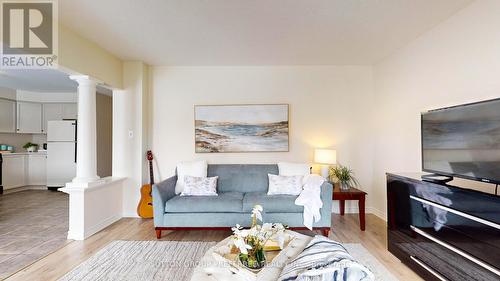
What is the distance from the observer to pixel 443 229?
199 centimetres

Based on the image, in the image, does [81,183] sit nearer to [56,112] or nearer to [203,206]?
[203,206]

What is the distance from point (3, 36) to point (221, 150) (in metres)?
2.87

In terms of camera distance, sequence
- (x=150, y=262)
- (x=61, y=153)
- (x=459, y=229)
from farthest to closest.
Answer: (x=61, y=153) → (x=150, y=262) → (x=459, y=229)

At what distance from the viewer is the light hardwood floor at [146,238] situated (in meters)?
2.31

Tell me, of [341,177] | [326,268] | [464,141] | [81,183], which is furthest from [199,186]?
[464,141]

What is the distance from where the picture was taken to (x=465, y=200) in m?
1.80

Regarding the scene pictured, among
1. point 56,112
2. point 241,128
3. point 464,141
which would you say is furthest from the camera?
point 56,112

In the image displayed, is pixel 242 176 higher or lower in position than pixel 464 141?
lower

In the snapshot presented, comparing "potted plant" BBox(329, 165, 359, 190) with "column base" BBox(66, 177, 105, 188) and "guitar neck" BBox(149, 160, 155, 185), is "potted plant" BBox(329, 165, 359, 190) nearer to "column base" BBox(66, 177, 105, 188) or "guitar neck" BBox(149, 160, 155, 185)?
"guitar neck" BBox(149, 160, 155, 185)

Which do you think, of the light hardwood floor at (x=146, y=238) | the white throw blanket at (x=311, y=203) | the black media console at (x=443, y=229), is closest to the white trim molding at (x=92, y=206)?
the light hardwood floor at (x=146, y=238)

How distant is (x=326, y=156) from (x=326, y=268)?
277 centimetres

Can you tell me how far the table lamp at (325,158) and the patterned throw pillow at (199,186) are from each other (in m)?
1.66

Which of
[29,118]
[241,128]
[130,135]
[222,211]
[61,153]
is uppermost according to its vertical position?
[29,118]

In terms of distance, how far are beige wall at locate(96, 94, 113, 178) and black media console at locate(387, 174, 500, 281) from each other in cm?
582
